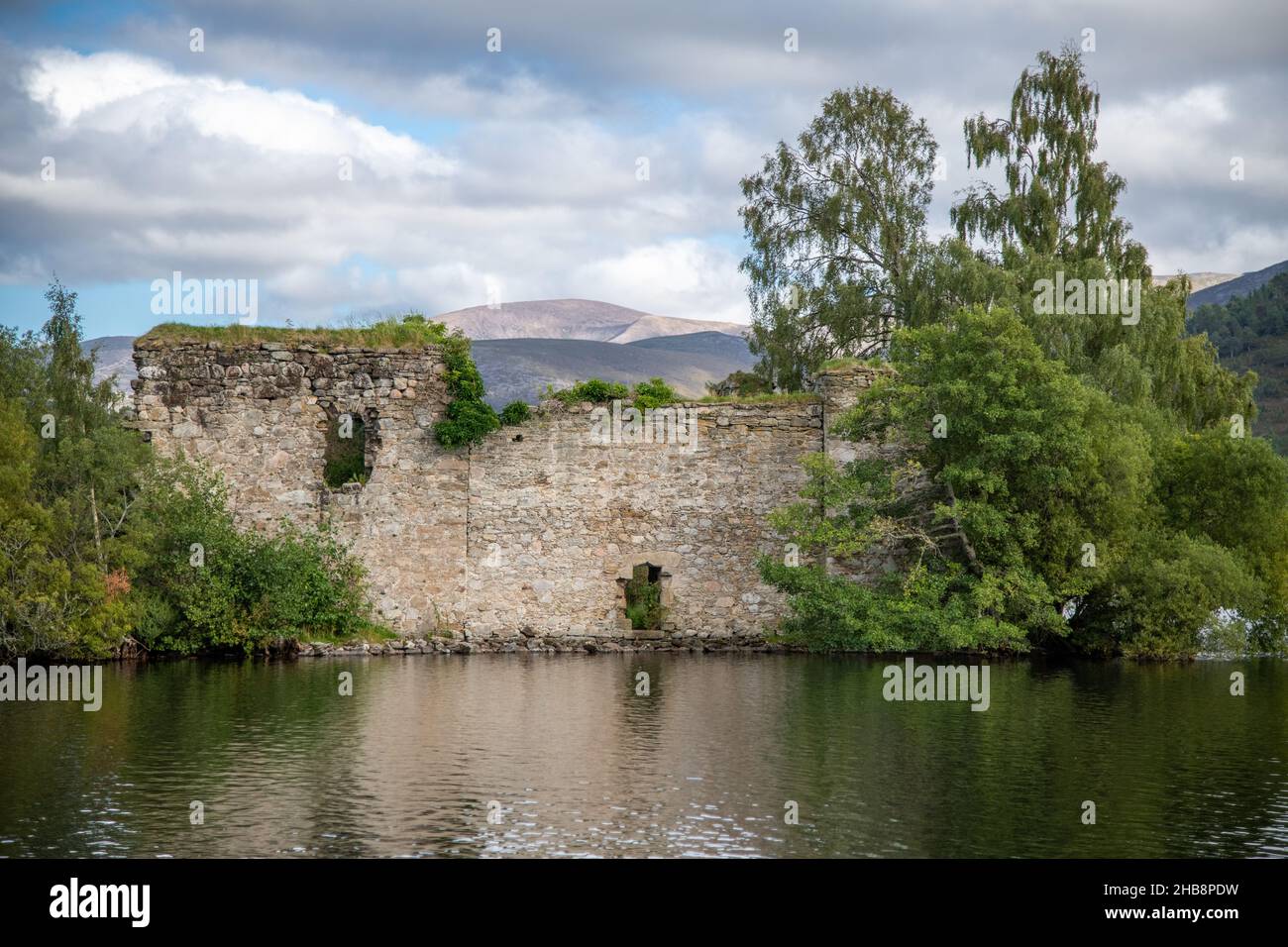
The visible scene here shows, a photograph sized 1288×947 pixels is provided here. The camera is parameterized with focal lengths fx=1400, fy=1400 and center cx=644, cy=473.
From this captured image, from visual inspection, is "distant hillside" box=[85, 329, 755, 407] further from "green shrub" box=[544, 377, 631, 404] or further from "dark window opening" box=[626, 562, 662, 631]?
"dark window opening" box=[626, 562, 662, 631]

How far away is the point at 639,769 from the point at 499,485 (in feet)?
46.8

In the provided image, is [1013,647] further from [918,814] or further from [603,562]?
[918,814]

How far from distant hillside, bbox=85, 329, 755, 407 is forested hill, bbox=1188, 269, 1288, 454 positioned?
20.7 meters

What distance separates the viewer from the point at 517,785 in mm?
13398

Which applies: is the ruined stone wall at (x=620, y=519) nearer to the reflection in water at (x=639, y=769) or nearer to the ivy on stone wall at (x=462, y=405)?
the ivy on stone wall at (x=462, y=405)

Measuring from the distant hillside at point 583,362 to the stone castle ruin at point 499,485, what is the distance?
1.67 m

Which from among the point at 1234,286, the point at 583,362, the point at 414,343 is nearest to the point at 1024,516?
the point at 414,343

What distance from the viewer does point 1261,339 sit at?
6094cm

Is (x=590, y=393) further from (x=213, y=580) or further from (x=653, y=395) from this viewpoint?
(x=213, y=580)
